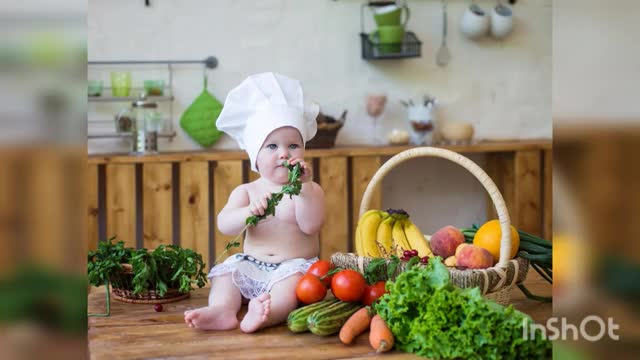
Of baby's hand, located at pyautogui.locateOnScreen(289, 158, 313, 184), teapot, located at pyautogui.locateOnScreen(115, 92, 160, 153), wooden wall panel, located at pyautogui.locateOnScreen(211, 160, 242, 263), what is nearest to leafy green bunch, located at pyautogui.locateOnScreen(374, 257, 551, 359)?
baby's hand, located at pyautogui.locateOnScreen(289, 158, 313, 184)

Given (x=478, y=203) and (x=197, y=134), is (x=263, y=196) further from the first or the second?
(x=478, y=203)

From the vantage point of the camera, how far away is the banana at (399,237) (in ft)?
6.43

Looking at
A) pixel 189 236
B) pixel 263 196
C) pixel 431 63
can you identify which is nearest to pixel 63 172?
pixel 263 196

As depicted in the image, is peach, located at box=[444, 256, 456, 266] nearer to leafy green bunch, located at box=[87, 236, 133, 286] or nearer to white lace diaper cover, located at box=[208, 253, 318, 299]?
white lace diaper cover, located at box=[208, 253, 318, 299]

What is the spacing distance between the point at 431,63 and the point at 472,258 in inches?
117

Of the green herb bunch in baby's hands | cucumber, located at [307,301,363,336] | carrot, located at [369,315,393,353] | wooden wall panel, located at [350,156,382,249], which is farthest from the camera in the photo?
wooden wall panel, located at [350,156,382,249]

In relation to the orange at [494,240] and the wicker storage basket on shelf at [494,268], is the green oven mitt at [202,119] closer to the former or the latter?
the wicker storage basket on shelf at [494,268]

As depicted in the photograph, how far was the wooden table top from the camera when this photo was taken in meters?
1.42

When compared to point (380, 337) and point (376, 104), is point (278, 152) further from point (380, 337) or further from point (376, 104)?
point (376, 104)

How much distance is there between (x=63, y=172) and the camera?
0.45m

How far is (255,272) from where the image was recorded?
1.82m

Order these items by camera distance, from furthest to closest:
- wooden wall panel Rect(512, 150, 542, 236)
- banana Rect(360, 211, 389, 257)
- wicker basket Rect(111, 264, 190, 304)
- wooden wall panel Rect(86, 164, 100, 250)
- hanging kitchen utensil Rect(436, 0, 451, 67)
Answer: hanging kitchen utensil Rect(436, 0, 451, 67) < wooden wall panel Rect(512, 150, 542, 236) < wooden wall panel Rect(86, 164, 100, 250) < banana Rect(360, 211, 389, 257) < wicker basket Rect(111, 264, 190, 304)

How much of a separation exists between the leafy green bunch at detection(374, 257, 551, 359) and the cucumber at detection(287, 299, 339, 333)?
0.61ft

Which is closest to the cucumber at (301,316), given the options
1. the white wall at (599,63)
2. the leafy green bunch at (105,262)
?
the leafy green bunch at (105,262)
